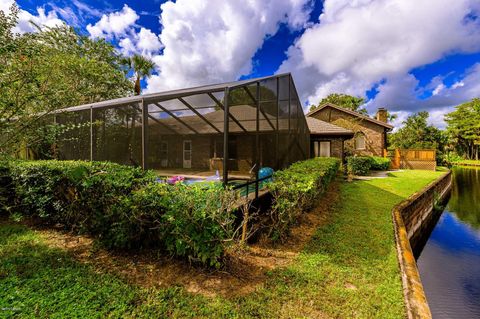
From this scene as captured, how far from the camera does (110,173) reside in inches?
153

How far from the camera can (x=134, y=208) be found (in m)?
3.11

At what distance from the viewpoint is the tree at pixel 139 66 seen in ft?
62.0

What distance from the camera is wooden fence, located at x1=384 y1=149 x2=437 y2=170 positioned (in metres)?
18.1

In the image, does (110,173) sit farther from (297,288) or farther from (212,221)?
(297,288)

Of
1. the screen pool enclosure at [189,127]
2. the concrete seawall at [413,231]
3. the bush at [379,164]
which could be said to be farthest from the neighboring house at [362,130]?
the screen pool enclosure at [189,127]

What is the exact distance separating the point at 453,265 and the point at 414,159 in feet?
52.3

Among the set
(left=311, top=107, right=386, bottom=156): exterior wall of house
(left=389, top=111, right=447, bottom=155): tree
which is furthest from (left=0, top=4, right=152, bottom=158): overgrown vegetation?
(left=389, top=111, right=447, bottom=155): tree

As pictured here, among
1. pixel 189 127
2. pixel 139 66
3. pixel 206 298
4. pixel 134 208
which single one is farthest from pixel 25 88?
pixel 139 66

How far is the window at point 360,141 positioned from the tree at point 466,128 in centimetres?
2924

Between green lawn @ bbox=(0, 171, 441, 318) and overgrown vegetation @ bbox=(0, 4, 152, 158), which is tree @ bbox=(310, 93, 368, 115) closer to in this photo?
green lawn @ bbox=(0, 171, 441, 318)

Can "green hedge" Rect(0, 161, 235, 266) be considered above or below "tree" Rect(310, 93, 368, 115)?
below

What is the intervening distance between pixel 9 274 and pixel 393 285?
5370 millimetres

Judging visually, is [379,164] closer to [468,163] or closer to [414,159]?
[414,159]

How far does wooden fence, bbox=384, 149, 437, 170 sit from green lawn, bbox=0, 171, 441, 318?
60.9ft
